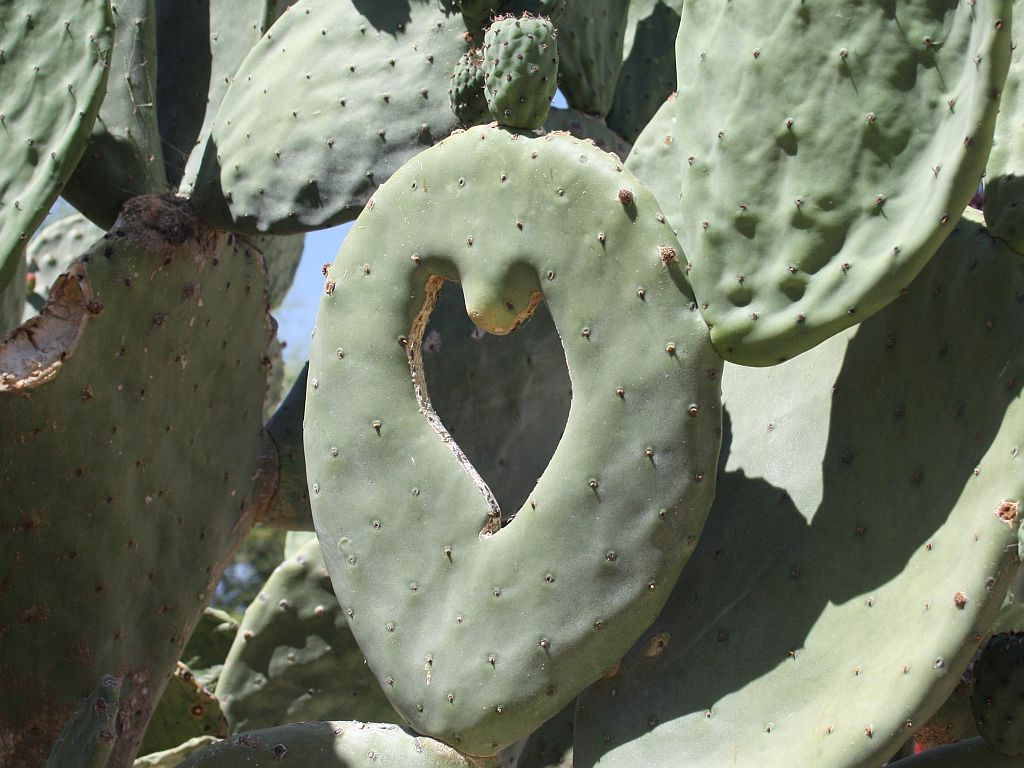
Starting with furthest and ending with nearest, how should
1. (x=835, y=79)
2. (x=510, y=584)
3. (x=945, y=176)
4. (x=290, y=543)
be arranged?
(x=290, y=543) → (x=510, y=584) → (x=835, y=79) → (x=945, y=176)

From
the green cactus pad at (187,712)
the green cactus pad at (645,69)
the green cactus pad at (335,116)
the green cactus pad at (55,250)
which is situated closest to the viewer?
the green cactus pad at (335,116)

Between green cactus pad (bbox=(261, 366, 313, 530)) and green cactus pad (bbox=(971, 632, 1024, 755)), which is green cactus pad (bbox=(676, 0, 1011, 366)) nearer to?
green cactus pad (bbox=(971, 632, 1024, 755))

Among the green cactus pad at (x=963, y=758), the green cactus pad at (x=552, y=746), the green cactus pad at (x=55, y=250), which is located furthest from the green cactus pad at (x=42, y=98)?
the green cactus pad at (x=963, y=758)

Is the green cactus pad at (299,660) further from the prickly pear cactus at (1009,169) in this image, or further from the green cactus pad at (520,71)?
the prickly pear cactus at (1009,169)

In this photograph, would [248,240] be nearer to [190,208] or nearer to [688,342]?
[190,208]

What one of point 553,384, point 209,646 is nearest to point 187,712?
point 209,646

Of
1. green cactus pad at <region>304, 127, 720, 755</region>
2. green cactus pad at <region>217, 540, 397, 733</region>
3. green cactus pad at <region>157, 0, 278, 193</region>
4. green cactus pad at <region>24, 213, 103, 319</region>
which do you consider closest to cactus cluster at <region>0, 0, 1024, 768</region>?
green cactus pad at <region>304, 127, 720, 755</region>

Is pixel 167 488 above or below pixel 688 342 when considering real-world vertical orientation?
below

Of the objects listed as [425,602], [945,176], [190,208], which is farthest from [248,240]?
[945,176]
